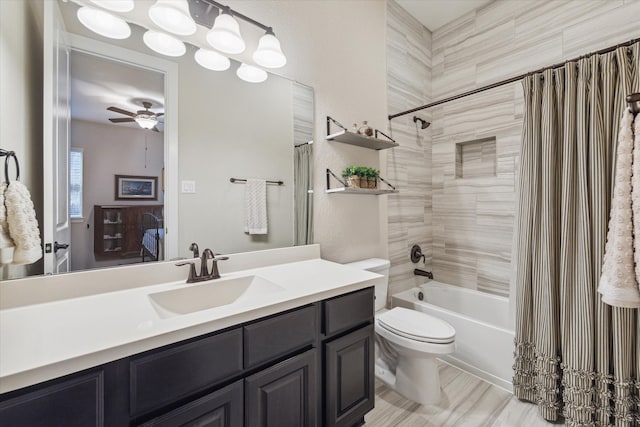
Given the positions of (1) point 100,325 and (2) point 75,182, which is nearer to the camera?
(1) point 100,325

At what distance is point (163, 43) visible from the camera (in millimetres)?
1299

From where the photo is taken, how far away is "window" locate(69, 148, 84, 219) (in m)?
1.10

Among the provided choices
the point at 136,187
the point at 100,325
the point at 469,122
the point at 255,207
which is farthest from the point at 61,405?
the point at 469,122

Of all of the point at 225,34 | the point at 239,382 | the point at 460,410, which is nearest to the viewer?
the point at 239,382

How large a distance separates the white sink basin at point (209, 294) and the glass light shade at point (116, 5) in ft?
4.06

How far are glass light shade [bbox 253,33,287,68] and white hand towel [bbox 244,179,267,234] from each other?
678 mm

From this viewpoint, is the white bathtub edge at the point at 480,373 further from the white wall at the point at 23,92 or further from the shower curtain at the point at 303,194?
the white wall at the point at 23,92

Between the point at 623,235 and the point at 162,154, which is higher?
the point at 162,154

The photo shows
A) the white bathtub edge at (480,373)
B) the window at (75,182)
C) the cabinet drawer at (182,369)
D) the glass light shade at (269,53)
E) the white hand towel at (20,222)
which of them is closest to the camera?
the cabinet drawer at (182,369)

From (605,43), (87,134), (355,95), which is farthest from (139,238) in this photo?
(605,43)

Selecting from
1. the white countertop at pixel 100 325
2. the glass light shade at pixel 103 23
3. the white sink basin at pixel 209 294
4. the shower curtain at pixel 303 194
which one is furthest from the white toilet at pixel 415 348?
the glass light shade at pixel 103 23

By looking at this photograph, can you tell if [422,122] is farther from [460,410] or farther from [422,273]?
[460,410]

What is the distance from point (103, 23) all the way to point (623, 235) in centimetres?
248

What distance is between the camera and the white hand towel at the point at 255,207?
155 cm
